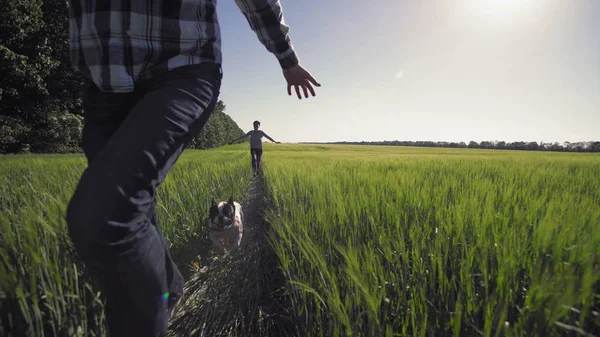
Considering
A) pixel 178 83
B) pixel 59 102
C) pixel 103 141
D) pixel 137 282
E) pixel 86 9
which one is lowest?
pixel 137 282

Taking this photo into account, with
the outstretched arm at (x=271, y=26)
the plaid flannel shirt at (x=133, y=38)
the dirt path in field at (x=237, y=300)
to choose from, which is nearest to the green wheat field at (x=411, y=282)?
the dirt path in field at (x=237, y=300)

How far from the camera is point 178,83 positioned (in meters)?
0.82

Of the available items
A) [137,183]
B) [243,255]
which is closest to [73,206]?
[137,183]

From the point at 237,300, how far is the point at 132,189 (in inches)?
45.9

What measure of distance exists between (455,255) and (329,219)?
754 millimetres

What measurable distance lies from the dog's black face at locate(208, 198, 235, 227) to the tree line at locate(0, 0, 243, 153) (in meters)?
16.7

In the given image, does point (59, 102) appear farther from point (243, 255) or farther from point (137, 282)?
point (137, 282)

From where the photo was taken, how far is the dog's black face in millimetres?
2424

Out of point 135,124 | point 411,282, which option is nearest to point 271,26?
point 135,124

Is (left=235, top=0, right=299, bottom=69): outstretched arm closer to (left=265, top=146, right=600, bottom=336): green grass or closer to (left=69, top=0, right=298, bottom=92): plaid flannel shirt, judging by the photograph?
(left=69, top=0, right=298, bottom=92): plaid flannel shirt

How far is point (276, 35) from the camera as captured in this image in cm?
137

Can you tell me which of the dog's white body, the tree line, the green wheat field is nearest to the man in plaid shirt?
the green wheat field

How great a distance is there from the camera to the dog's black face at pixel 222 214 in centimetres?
242

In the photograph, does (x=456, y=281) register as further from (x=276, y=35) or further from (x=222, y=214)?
(x=222, y=214)
